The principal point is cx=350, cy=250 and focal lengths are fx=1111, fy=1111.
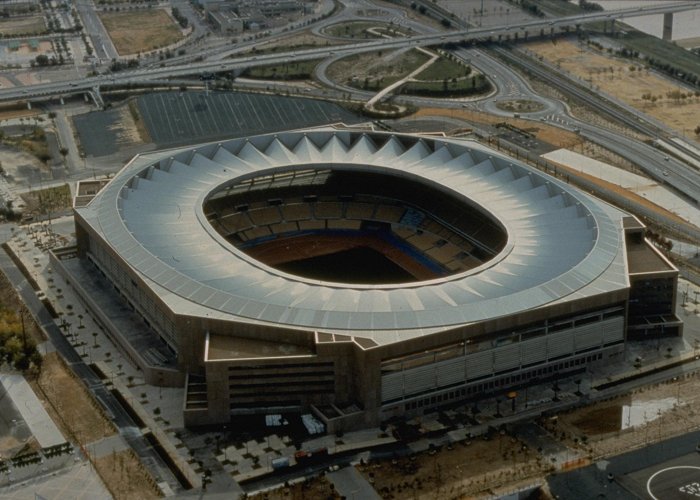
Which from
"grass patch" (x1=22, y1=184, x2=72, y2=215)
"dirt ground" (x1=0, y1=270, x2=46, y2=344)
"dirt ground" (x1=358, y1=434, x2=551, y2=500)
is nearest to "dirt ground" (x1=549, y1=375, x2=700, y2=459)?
"dirt ground" (x1=358, y1=434, x2=551, y2=500)

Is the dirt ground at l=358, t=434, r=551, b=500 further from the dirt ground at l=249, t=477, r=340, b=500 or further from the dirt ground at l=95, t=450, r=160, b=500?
the dirt ground at l=95, t=450, r=160, b=500

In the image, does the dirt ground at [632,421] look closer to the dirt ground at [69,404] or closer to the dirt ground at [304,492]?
the dirt ground at [304,492]

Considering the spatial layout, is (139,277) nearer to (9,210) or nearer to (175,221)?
(175,221)

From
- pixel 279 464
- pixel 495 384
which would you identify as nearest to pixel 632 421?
pixel 495 384

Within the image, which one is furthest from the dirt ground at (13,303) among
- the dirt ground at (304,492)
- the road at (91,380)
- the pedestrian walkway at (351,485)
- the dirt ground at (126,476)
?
the pedestrian walkway at (351,485)

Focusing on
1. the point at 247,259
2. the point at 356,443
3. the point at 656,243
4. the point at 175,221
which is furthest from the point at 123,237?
the point at 656,243
